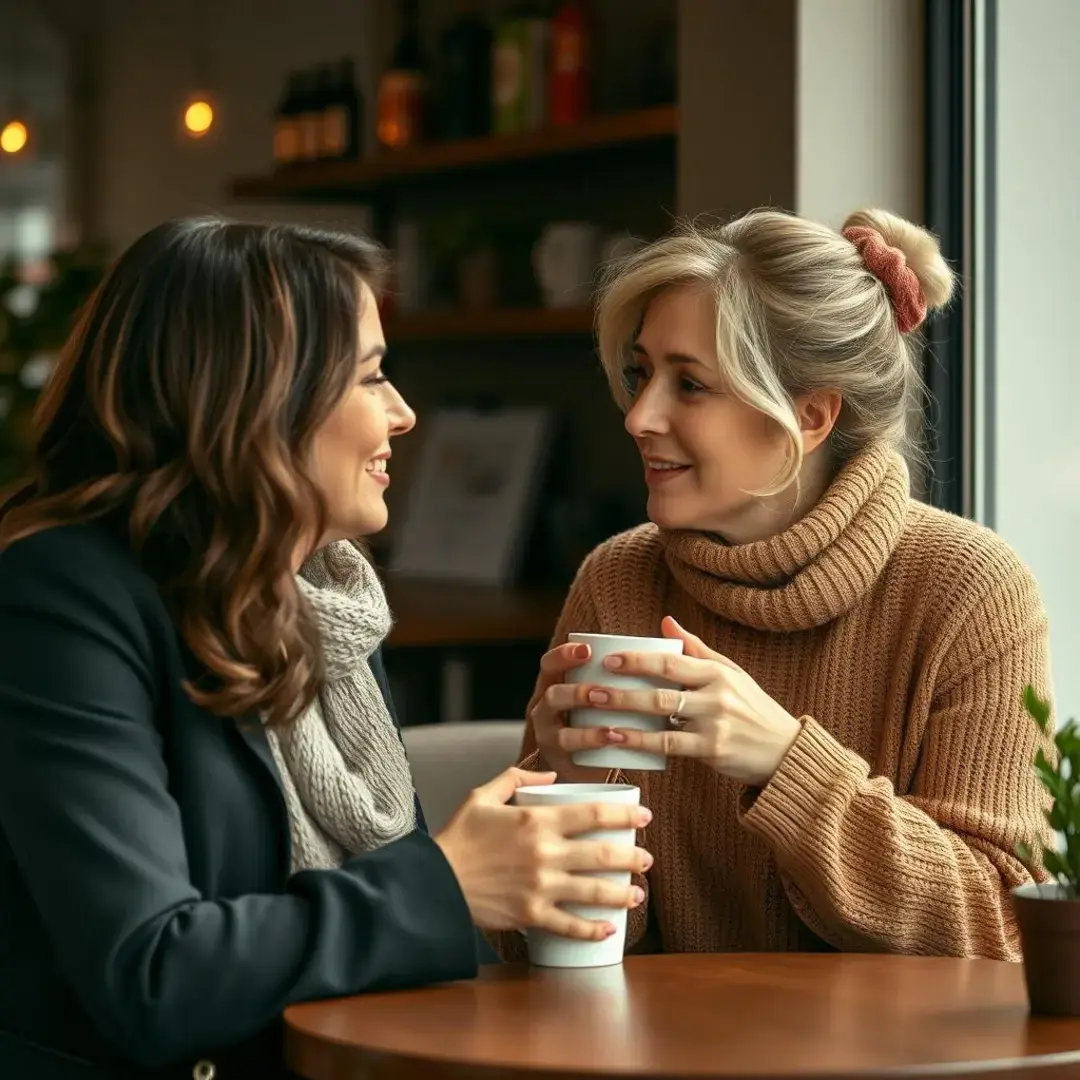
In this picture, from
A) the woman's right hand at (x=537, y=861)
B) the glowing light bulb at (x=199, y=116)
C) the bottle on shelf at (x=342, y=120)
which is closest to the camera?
the woman's right hand at (x=537, y=861)

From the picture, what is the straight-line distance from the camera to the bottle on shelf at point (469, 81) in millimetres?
4281

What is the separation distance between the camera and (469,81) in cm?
429

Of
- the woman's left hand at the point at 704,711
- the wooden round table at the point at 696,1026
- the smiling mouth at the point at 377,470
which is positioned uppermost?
the smiling mouth at the point at 377,470

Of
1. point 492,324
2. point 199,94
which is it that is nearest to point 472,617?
point 492,324

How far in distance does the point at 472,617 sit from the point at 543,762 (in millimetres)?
1687

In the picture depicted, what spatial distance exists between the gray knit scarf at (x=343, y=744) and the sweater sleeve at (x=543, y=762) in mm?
174

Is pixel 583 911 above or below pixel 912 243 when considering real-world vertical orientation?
below

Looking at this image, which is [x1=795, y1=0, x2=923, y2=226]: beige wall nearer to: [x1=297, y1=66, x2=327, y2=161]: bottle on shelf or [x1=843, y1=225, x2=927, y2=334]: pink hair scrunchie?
[x1=843, y1=225, x2=927, y2=334]: pink hair scrunchie

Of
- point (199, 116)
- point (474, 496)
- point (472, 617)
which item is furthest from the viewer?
point (199, 116)

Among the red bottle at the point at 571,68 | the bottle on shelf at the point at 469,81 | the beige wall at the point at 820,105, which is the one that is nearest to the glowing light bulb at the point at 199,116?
the bottle on shelf at the point at 469,81

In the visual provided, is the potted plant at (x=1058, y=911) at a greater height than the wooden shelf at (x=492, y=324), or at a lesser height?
lesser

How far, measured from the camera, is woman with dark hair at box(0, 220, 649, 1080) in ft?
4.24

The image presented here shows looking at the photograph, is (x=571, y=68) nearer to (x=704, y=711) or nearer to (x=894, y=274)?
(x=894, y=274)

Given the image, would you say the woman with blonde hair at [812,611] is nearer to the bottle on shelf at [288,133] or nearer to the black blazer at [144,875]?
the black blazer at [144,875]
